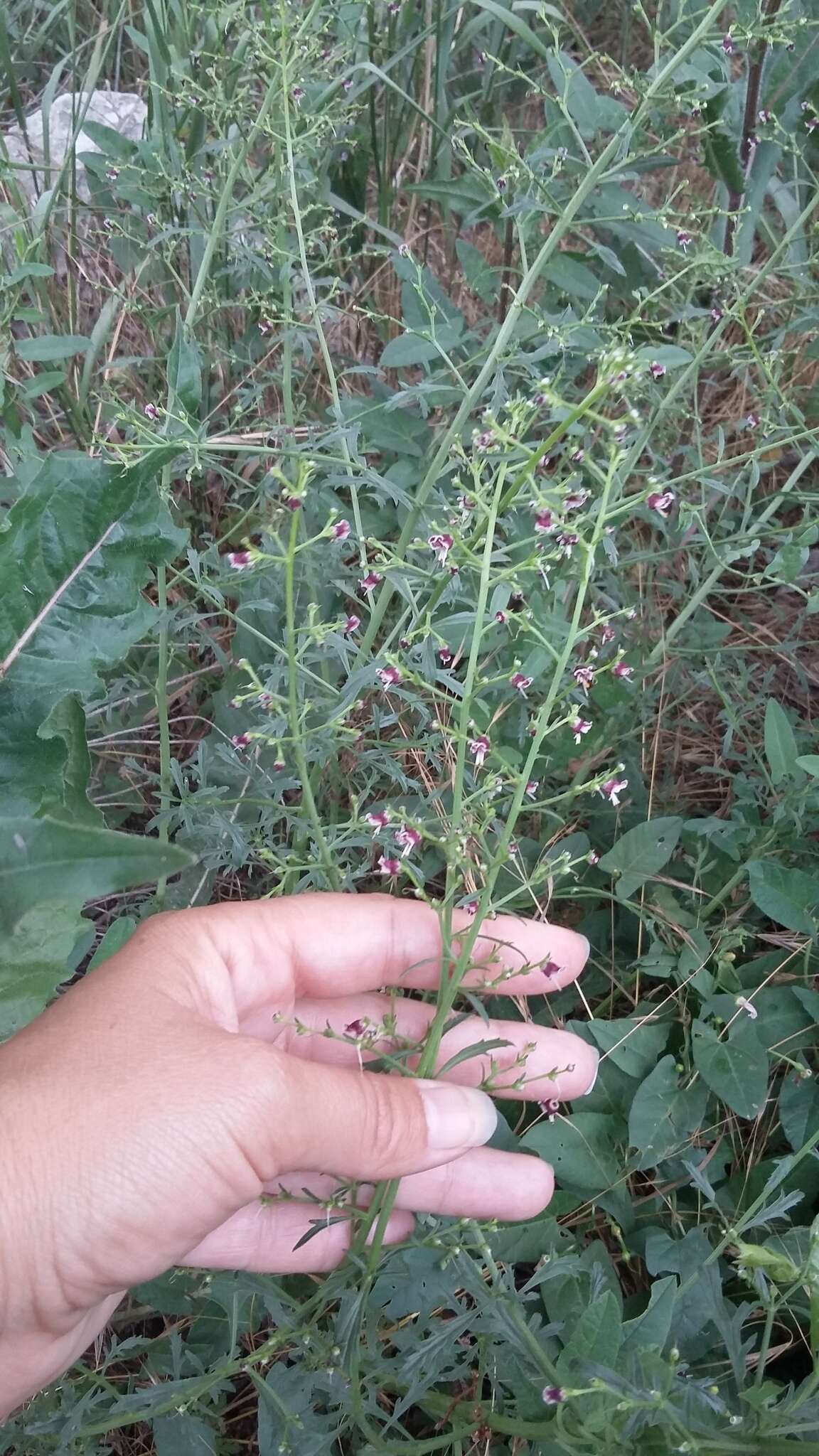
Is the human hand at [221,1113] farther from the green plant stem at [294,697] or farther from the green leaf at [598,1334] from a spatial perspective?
the green leaf at [598,1334]

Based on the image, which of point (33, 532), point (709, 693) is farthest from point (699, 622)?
point (33, 532)

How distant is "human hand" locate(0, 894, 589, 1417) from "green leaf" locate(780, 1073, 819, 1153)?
18.0 inches

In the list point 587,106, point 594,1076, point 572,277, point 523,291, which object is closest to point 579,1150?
point 594,1076

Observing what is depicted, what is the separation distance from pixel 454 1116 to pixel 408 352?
1481 millimetres

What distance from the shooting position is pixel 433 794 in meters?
1.86

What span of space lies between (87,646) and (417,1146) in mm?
954

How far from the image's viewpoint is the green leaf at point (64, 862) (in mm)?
938

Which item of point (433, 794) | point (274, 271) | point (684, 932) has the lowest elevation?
point (684, 932)

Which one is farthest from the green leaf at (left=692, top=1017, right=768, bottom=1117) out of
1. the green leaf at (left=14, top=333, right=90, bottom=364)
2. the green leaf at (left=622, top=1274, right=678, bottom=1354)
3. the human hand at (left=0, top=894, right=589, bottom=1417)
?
the green leaf at (left=14, top=333, right=90, bottom=364)

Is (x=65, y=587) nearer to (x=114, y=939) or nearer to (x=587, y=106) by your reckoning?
(x=114, y=939)

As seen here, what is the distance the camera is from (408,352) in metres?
2.13

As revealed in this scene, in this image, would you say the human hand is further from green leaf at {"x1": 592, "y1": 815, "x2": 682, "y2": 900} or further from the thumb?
green leaf at {"x1": 592, "y1": 815, "x2": 682, "y2": 900}

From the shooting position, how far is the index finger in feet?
5.77

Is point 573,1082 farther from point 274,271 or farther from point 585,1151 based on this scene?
point 274,271
